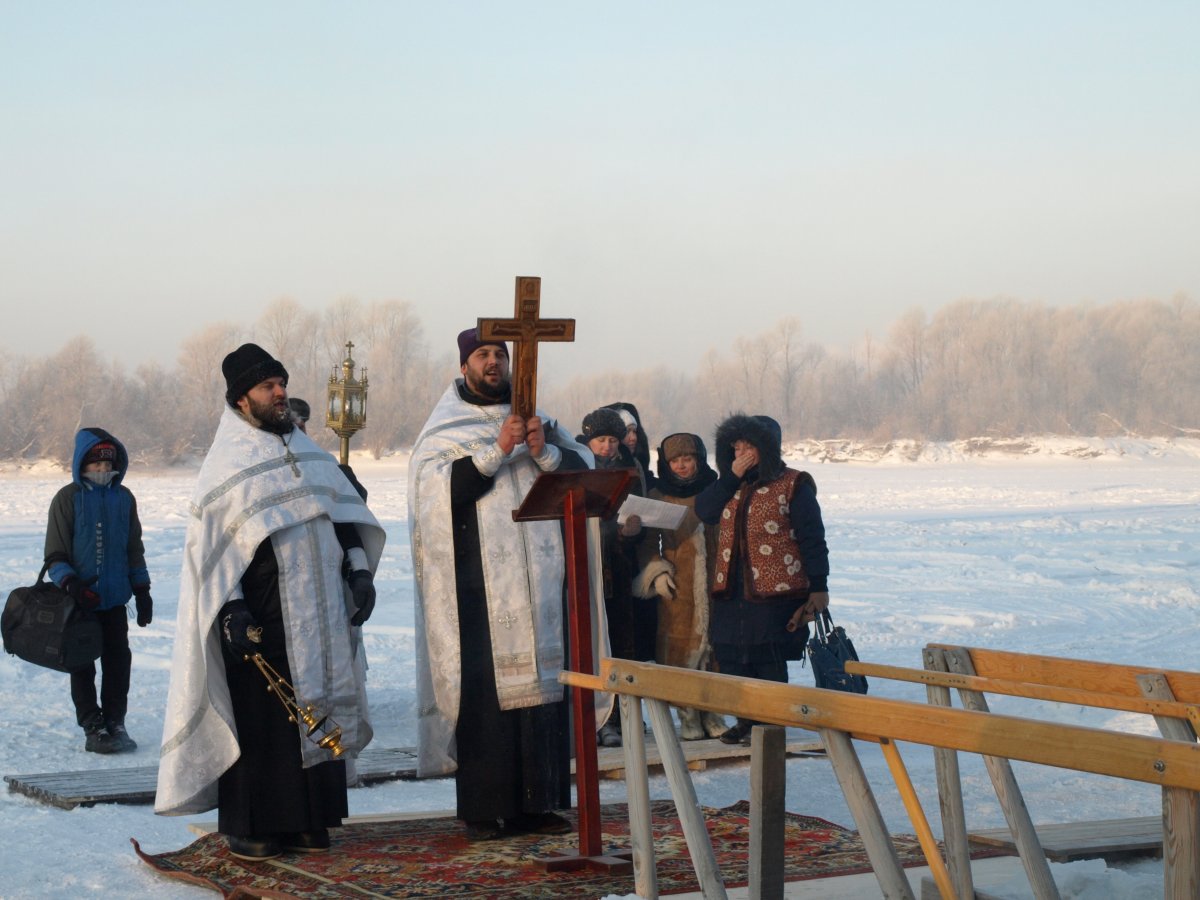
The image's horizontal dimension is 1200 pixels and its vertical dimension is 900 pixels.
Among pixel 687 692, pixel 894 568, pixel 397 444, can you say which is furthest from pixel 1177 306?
pixel 687 692

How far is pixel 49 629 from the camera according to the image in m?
8.20

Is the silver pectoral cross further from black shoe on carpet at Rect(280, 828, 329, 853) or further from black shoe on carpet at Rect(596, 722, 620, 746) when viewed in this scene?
black shoe on carpet at Rect(596, 722, 620, 746)

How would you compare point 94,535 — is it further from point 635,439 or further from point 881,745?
point 881,745

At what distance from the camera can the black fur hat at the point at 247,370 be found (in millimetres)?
5828

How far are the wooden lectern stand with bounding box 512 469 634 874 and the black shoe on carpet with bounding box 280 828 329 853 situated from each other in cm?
95

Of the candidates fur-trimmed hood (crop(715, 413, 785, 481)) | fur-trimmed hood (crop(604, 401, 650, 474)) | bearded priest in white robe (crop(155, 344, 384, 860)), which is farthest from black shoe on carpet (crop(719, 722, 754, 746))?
bearded priest in white robe (crop(155, 344, 384, 860))

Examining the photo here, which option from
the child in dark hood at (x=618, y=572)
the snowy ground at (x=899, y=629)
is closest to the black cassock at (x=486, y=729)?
the snowy ground at (x=899, y=629)

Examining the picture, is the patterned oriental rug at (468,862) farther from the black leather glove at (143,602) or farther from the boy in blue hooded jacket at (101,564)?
the black leather glove at (143,602)

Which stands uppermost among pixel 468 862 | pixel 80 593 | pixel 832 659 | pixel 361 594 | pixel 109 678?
pixel 361 594

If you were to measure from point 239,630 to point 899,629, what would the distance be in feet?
27.3

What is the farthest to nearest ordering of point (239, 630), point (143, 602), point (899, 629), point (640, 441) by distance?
1. point (899, 629)
2. point (640, 441)
3. point (143, 602)
4. point (239, 630)

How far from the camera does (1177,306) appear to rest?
86000 mm

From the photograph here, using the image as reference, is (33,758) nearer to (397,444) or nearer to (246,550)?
(246,550)

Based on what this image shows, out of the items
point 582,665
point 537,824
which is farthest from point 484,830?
point 582,665
